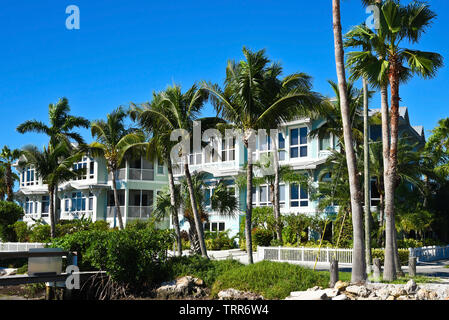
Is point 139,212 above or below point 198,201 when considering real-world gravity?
below

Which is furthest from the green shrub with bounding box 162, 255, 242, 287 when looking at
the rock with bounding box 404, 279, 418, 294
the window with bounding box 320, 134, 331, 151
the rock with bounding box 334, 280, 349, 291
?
the window with bounding box 320, 134, 331, 151

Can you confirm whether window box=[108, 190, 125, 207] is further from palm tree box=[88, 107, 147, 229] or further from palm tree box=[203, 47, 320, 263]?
palm tree box=[203, 47, 320, 263]

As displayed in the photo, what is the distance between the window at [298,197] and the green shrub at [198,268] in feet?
49.5

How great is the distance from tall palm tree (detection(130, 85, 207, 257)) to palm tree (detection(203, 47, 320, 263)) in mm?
1759

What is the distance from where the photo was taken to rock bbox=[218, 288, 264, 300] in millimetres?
14547

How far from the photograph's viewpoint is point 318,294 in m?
13.1

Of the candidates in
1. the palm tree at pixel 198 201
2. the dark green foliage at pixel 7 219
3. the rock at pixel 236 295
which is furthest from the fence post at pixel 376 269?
the dark green foliage at pixel 7 219

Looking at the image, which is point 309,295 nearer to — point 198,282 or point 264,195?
point 198,282

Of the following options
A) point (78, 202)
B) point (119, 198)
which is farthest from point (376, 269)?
point (78, 202)

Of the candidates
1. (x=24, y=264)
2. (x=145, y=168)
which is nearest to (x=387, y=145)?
(x=24, y=264)

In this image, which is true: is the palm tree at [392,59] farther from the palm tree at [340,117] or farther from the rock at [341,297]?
the palm tree at [340,117]

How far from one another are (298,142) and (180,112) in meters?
14.0

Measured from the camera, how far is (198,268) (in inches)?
692
